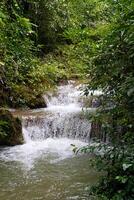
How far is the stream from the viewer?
5.77m

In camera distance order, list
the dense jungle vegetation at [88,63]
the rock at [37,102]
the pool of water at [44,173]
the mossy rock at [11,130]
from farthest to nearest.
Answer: the rock at [37,102] < the mossy rock at [11,130] < the pool of water at [44,173] < the dense jungle vegetation at [88,63]

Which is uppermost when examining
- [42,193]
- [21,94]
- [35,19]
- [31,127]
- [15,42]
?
[35,19]

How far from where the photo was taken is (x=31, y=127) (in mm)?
9430

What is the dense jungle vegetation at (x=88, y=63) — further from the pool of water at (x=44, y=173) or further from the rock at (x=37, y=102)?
the pool of water at (x=44, y=173)

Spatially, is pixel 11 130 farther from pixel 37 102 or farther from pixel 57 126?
pixel 37 102

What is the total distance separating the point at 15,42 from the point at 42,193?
3.33m

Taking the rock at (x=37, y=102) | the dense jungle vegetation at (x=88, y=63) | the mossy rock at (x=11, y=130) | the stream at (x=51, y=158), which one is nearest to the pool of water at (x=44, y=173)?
the stream at (x=51, y=158)

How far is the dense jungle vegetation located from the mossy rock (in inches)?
10.5

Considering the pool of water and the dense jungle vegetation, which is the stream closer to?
the pool of water

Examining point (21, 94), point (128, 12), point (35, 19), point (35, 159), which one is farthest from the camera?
point (35, 19)

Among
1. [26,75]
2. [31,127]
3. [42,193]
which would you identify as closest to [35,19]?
[26,75]

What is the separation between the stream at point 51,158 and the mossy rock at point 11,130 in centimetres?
21

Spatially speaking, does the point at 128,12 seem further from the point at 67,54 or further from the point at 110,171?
the point at 67,54

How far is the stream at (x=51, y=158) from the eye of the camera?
5.77 meters
